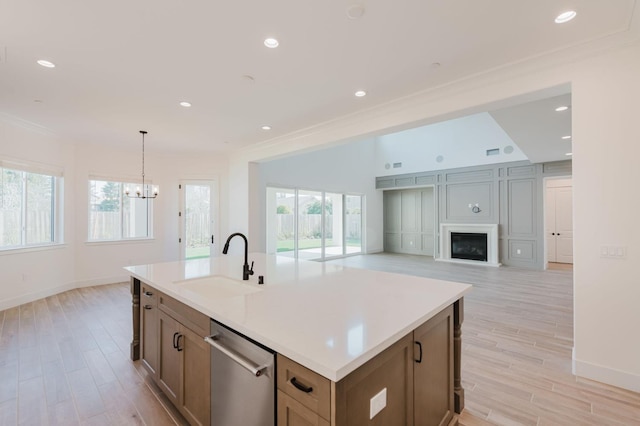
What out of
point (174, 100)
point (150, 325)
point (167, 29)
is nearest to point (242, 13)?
point (167, 29)

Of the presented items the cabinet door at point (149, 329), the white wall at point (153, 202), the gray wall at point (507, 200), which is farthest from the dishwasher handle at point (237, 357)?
the gray wall at point (507, 200)

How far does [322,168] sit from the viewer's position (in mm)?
8500

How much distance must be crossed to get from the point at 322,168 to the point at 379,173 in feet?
9.17

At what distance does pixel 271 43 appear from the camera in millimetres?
2471

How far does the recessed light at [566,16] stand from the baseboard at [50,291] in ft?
23.5

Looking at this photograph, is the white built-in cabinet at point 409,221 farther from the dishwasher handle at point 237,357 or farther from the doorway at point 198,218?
the dishwasher handle at point 237,357

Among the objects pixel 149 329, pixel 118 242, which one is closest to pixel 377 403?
pixel 149 329

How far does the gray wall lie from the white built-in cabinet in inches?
30.2

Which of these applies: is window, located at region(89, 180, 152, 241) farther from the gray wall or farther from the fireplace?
the fireplace

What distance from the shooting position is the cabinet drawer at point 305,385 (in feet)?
3.31

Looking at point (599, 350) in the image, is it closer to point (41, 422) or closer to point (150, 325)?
point (150, 325)

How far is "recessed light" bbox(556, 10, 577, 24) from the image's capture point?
2.08m

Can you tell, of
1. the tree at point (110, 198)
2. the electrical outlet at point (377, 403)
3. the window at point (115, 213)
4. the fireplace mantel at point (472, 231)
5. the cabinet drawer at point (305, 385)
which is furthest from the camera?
the fireplace mantel at point (472, 231)

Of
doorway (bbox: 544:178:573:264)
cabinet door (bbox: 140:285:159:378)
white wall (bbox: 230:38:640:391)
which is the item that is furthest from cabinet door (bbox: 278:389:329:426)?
doorway (bbox: 544:178:573:264)
